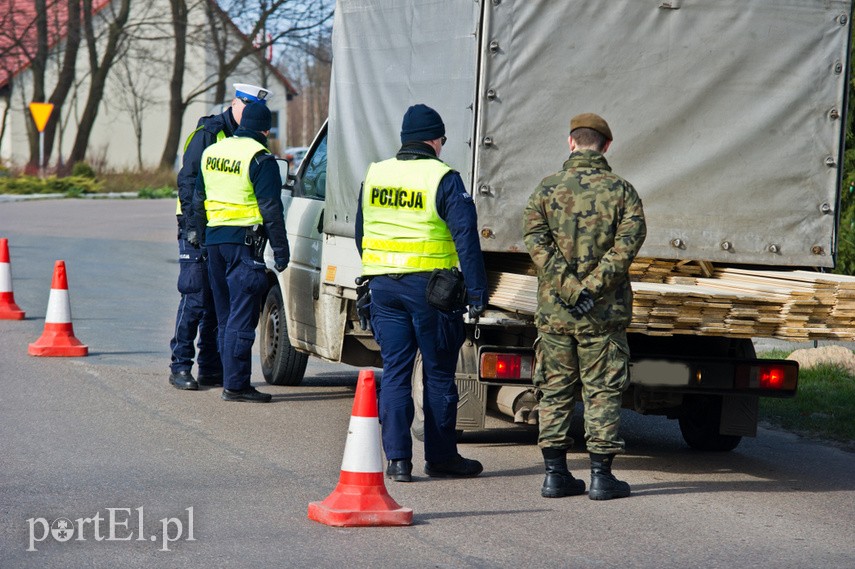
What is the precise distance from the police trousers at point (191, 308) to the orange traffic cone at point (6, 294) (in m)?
3.90

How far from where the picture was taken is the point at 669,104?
7355 millimetres

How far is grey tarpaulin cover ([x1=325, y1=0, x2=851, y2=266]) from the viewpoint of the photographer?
23.6 ft

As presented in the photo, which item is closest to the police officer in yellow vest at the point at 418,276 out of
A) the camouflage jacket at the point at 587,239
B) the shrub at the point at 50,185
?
the camouflage jacket at the point at 587,239

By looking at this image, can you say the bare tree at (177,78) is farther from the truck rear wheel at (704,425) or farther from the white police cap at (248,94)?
the truck rear wheel at (704,425)

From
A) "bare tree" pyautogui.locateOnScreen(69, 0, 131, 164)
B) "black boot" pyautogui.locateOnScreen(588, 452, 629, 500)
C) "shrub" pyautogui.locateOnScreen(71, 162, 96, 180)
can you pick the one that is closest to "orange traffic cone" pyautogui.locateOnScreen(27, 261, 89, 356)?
"black boot" pyautogui.locateOnScreen(588, 452, 629, 500)

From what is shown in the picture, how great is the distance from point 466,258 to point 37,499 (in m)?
2.36

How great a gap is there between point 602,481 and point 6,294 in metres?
8.32

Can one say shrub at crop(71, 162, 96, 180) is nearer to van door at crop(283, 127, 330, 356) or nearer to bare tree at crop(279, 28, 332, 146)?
bare tree at crop(279, 28, 332, 146)

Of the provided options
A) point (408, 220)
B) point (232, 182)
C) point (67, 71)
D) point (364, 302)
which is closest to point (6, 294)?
point (232, 182)

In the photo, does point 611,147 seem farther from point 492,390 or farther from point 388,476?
point 388,476

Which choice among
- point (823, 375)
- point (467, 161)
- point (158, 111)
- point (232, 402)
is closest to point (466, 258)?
point (467, 161)

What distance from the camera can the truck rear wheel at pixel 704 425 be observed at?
788 cm

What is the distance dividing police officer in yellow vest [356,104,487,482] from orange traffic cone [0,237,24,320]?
703cm

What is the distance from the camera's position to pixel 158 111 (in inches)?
2199
